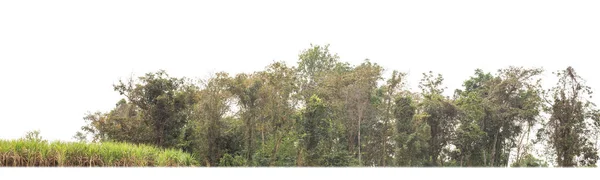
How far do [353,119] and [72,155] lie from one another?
13.4 meters

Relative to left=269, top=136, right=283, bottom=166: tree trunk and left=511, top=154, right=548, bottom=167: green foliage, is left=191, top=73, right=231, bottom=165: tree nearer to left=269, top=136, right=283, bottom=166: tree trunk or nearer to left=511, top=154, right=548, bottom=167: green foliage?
left=269, top=136, right=283, bottom=166: tree trunk

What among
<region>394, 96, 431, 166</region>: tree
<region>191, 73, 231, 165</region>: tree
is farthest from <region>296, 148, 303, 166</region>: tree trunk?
<region>394, 96, 431, 166</region>: tree

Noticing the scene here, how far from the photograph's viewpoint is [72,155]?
1165 cm

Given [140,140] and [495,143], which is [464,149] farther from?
[140,140]

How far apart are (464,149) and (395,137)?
135 inches

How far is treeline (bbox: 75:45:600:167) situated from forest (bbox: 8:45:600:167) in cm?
4

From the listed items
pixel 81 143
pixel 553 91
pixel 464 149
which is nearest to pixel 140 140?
pixel 81 143

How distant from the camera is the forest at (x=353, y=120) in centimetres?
1953

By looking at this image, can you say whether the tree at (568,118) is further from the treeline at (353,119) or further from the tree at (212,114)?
the tree at (212,114)

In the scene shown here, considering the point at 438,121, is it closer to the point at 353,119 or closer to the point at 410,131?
the point at 410,131

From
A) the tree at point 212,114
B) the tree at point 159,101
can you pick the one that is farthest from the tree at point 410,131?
the tree at point 159,101

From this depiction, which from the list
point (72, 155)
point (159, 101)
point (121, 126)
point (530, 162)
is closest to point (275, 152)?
point (159, 101)

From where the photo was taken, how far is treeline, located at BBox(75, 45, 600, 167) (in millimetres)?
19531
